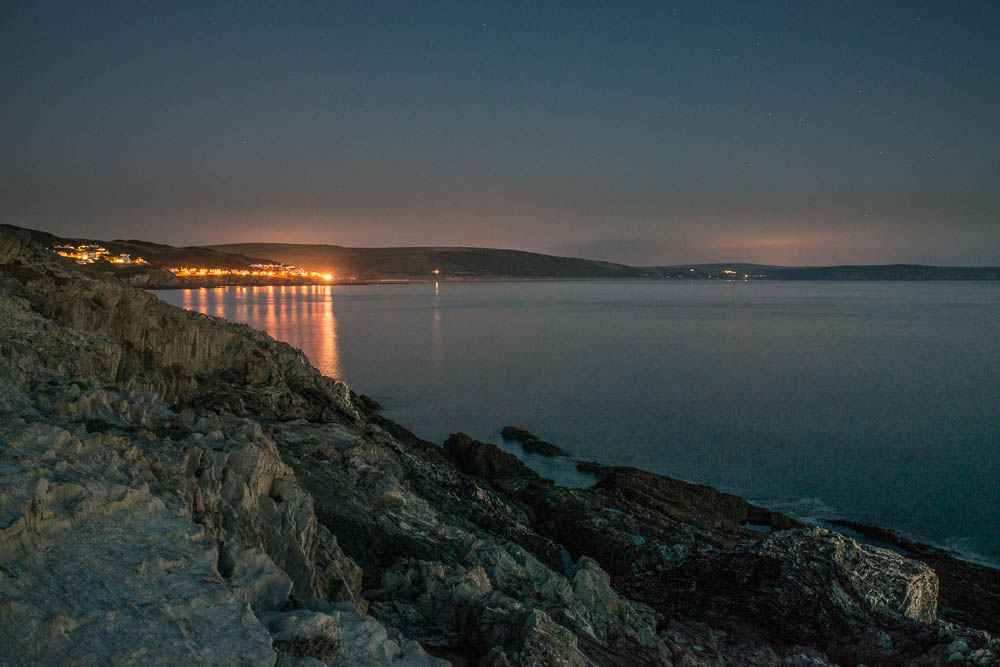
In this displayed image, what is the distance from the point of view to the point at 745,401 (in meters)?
31.0

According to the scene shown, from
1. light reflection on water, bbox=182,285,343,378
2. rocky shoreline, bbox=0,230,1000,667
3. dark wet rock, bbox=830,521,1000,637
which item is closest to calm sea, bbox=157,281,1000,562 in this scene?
light reflection on water, bbox=182,285,343,378

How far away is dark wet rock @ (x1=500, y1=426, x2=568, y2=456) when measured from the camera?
22.1 meters

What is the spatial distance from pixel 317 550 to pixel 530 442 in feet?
51.3

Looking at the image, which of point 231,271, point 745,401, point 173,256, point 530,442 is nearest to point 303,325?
point 530,442

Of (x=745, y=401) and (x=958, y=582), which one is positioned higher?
(x=745, y=401)

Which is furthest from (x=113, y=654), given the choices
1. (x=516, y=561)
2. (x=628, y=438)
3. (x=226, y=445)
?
(x=628, y=438)

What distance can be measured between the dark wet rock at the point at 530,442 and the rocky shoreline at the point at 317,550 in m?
5.81

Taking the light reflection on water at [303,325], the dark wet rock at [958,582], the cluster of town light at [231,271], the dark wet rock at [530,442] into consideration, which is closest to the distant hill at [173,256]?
the cluster of town light at [231,271]

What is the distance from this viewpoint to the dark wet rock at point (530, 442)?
2209 cm

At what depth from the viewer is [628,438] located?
24.4 metres

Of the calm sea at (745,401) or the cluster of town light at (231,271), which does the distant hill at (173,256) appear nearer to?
the cluster of town light at (231,271)

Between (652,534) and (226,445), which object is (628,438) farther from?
(226,445)

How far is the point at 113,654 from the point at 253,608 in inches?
51.2

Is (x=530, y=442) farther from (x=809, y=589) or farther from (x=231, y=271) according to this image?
(x=231, y=271)
